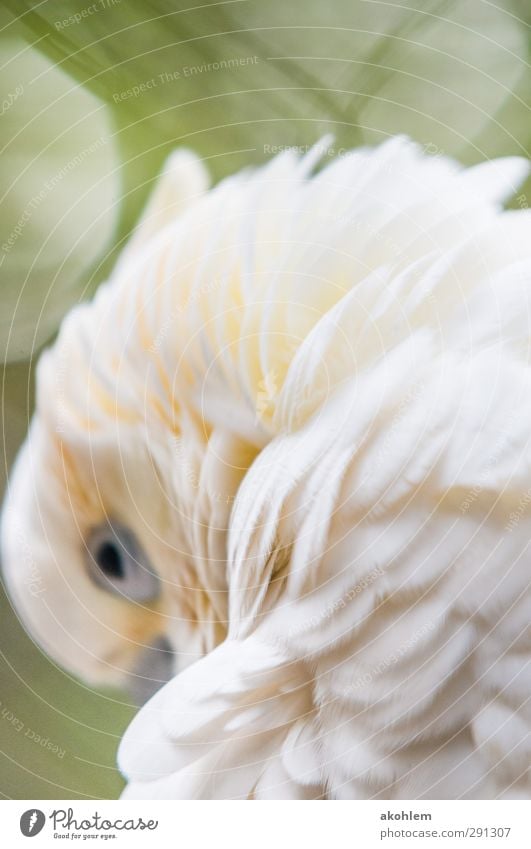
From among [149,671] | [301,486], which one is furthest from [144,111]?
[149,671]

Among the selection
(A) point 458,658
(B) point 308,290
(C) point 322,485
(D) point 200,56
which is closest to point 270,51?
(D) point 200,56

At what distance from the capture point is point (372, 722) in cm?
65

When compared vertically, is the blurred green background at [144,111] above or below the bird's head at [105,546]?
above

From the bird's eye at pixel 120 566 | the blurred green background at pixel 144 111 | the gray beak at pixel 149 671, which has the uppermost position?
the blurred green background at pixel 144 111

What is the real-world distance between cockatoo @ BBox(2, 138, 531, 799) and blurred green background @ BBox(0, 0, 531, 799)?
3 centimetres

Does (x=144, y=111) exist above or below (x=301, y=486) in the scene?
above

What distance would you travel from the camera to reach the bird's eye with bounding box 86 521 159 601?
0.66 m

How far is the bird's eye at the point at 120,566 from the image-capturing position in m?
0.66

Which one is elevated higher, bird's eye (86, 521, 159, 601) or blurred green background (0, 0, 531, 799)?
blurred green background (0, 0, 531, 799)

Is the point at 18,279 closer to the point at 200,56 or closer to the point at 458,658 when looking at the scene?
the point at 200,56

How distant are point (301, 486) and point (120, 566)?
0.65 feet

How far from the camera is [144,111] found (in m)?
0.67

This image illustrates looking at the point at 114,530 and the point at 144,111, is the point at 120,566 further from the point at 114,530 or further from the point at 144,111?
the point at 144,111
